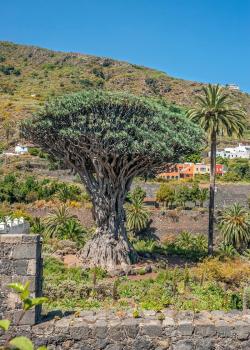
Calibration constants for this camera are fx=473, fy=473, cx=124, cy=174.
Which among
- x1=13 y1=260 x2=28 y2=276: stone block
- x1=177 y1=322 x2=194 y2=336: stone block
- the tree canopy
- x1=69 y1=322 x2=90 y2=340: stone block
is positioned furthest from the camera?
the tree canopy

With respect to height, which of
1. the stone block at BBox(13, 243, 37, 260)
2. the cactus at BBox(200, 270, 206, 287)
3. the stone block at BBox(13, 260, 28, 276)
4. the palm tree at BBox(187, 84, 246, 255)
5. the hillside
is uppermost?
the hillside

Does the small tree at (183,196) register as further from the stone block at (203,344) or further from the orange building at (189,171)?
the stone block at (203,344)

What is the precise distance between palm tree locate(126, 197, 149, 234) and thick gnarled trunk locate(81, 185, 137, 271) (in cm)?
1814

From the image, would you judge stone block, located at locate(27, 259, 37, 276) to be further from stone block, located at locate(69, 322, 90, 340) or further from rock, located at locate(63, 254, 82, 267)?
A: rock, located at locate(63, 254, 82, 267)

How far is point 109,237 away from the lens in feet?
76.5

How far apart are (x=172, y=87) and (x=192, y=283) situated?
10940 cm

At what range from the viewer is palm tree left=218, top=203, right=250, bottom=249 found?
38.3 metres

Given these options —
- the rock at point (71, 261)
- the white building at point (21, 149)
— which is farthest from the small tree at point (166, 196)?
the white building at point (21, 149)

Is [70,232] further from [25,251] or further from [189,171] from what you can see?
[189,171]

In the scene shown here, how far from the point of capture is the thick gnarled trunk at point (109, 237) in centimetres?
2281

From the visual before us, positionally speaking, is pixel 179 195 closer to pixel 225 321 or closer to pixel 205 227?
pixel 205 227

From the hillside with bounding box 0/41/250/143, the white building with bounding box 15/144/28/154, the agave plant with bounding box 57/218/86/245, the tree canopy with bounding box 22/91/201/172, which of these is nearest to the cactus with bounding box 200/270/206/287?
the tree canopy with bounding box 22/91/201/172

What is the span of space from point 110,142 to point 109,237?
4987mm

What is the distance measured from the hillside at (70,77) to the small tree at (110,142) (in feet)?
225
